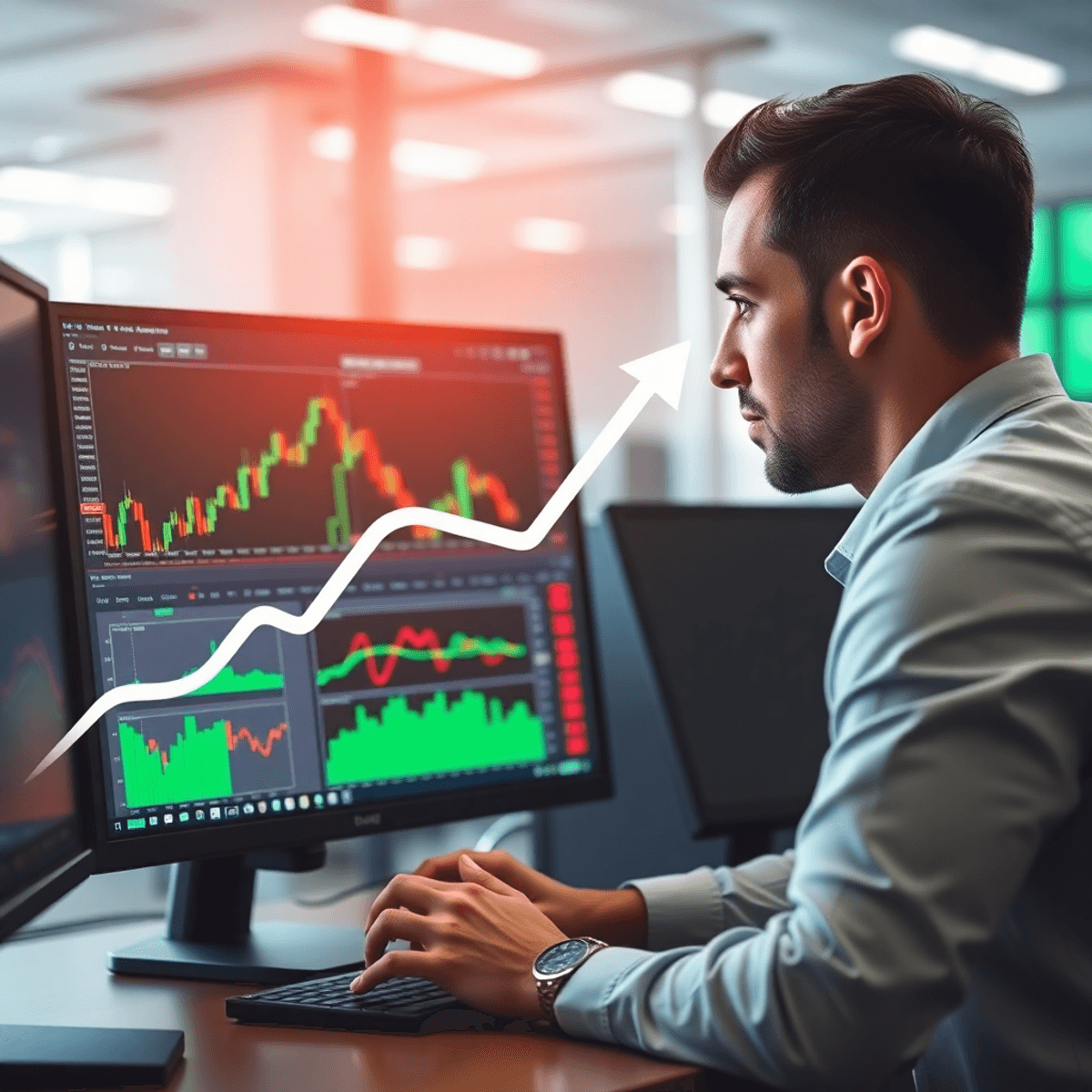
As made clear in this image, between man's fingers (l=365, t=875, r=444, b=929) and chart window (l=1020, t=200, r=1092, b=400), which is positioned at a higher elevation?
chart window (l=1020, t=200, r=1092, b=400)

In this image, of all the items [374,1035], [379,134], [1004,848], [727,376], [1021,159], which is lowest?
[374,1035]

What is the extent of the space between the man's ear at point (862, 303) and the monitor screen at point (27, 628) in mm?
586

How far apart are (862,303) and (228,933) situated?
74 centimetres

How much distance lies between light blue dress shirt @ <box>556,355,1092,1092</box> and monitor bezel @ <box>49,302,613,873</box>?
0.32 metres

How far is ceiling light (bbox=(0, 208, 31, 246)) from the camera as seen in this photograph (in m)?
8.57

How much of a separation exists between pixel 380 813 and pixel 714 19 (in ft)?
16.9

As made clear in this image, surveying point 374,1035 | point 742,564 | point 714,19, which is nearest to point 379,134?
point 714,19

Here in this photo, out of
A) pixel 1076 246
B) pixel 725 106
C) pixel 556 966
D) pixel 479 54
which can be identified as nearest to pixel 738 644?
pixel 556 966

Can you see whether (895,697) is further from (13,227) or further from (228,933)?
(13,227)

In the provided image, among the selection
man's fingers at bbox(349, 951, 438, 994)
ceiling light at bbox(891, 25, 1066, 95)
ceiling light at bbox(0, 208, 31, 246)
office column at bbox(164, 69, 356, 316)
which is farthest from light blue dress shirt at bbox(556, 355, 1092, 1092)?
ceiling light at bbox(0, 208, 31, 246)

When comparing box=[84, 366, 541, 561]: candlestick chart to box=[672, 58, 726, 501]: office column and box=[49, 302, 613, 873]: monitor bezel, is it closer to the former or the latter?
box=[49, 302, 613, 873]: monitor bezel

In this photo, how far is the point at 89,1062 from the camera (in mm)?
952

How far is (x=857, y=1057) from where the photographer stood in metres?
0.85

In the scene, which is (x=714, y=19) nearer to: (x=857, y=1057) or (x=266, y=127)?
(x=266, y=127)
